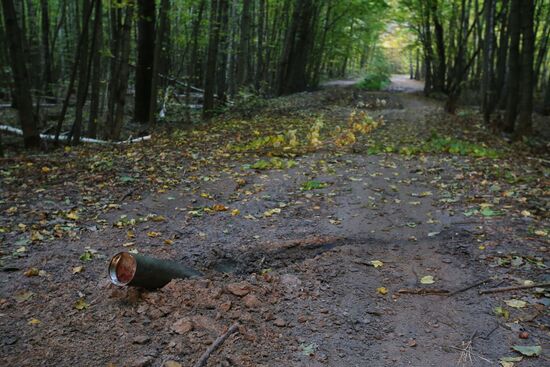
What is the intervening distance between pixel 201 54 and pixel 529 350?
76.3 feet

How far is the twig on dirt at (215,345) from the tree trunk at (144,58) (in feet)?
38.3

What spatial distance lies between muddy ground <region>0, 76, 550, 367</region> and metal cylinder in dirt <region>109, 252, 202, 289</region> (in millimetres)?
107

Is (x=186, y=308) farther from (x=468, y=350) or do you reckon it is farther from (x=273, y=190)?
(x=273, y=190)

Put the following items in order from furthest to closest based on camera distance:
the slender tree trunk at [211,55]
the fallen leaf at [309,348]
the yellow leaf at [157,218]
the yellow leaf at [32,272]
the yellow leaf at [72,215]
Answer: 1. the slender tree trunk at [211,55]
2. the yellow leaf at [157,218]
3. the yellow leaf at [72,215]
4. the yellow leaf at [32,272]
5. the fallen leaf at [309,348]

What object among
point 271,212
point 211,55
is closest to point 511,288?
point 271,212

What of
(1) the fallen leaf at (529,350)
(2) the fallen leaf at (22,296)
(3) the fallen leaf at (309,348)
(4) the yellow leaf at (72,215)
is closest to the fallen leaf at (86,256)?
(2) the fallen leaf at (22,296)

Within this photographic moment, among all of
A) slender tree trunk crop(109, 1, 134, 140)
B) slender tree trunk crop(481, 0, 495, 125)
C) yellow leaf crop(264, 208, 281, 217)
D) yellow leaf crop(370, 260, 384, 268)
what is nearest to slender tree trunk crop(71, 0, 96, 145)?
slender tree trunk crop(109, 1, 134, 140)

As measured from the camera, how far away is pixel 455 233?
4.91 m

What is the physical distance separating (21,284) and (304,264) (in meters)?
2.40

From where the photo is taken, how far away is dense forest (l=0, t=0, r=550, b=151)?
1012 centimetres

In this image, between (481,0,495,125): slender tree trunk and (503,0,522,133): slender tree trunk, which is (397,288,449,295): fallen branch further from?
(481,0,495,125): slender tree trunk

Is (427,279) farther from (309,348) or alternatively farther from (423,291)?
(309,348)

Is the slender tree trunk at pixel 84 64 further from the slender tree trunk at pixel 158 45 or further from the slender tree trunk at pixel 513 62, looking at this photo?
the slender tree trunk at pixel 513 62

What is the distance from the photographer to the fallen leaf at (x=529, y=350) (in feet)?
9.78
